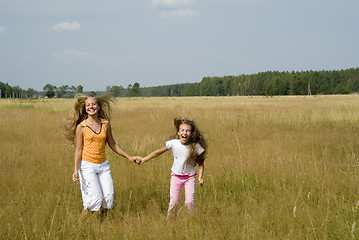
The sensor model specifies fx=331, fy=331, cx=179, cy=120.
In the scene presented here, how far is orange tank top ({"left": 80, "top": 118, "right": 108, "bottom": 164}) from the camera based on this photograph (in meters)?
3.76

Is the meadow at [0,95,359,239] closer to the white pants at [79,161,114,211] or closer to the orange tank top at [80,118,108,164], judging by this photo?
the white pants at [79,161,114,211]

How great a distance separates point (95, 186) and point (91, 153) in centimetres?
38

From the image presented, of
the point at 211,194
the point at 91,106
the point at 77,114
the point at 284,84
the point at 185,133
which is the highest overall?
the point at 284,84

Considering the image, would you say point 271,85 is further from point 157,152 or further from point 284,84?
point 157,152

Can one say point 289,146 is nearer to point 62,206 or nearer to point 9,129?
point 62,206

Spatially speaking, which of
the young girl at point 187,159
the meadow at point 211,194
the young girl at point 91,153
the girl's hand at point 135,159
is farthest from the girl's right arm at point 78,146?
the young girl at point 187,159

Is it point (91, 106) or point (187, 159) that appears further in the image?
point (91, 106)

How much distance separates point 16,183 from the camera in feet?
16.7

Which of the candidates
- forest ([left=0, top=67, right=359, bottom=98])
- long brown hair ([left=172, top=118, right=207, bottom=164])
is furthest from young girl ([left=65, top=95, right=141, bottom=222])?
forest ([left=0, top=67, right=359, bottom=98])

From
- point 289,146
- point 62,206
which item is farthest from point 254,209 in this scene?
point 289,146

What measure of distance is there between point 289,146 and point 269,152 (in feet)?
3.73

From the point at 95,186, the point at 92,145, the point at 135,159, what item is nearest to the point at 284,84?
the point at 135,159

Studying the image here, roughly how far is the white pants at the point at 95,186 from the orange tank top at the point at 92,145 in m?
0.06

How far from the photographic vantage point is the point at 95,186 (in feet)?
→ 11.8
